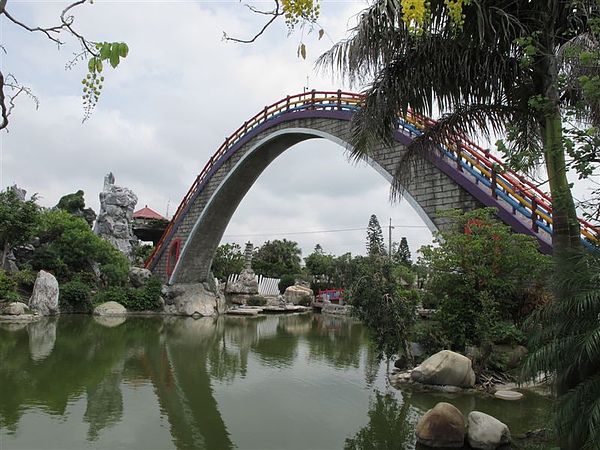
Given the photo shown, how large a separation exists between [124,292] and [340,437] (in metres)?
17.3

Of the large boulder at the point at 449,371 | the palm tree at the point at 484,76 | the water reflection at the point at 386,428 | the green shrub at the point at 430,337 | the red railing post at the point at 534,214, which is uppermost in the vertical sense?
the palm tree at the point at 484,76

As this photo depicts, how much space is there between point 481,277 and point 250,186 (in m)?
15.7

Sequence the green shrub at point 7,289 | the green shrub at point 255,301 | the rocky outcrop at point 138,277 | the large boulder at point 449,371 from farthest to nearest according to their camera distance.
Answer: the green shrub at point 255,301, the rocky outcrop at point 138,277, the green shrub at point 7,289, the large boulder at point 449,371

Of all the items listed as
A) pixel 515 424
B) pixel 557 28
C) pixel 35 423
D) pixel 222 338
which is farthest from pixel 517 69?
pixel 222 338

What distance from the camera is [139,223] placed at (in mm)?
36219

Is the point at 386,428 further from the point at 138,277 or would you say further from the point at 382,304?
the point at 138,277

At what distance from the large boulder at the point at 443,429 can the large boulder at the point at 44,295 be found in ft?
51.1

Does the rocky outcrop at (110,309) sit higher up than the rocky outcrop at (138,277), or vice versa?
the rocky outcrop at (138,277)

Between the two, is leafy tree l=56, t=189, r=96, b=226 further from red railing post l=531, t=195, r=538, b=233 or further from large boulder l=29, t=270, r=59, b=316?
red railing post l=531, t=195, r=538, b=233

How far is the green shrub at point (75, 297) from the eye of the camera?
1789 cm

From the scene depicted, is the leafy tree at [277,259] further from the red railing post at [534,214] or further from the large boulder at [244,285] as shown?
the red railing post at [534,214]

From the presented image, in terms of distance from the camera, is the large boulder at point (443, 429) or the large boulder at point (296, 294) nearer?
the large boulder at point (443, 429)

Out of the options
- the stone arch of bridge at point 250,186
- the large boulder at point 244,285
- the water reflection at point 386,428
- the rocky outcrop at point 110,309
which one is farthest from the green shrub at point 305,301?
the water reflection at point 386,428

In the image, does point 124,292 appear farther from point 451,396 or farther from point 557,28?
point 557,28
